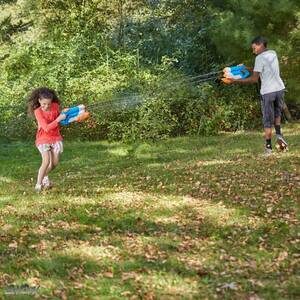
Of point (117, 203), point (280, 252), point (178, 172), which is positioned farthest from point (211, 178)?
point (280, 252)

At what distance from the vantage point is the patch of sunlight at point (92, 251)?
4953 millimetres

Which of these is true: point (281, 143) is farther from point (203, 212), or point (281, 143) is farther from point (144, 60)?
point (144, 60)

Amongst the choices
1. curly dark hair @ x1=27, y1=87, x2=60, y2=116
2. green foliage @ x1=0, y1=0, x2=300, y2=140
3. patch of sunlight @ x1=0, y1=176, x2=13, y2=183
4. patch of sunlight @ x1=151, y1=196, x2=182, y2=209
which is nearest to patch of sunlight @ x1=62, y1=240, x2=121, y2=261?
patch of sunlight @ x1=151, y1=196, x2=182, y2=209

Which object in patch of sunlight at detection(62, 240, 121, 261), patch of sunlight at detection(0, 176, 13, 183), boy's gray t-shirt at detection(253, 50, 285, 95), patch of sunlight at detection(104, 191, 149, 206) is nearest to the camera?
patch of sunlight at detection(62, 240, 121, 261)

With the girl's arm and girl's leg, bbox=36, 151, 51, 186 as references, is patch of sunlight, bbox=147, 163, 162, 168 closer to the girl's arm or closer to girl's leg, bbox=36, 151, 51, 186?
girl's leg, bbox=36, 151, 51, 186

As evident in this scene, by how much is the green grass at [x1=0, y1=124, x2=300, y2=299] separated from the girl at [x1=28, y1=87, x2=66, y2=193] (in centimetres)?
37

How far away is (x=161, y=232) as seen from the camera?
18.5ft

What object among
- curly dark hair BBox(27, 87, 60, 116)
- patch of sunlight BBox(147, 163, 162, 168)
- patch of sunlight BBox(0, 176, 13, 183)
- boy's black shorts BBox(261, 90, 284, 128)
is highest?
curly dark hair BBox(27, 87, 60, 116)

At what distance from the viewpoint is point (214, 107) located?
49.1 ft

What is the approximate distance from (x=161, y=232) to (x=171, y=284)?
1.30 meters

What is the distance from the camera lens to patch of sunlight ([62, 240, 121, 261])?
4953mm

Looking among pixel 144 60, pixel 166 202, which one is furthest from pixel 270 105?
pixel 144 60

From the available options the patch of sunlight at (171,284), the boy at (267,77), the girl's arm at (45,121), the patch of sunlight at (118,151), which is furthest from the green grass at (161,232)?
the patch of sunlight at (118,151)

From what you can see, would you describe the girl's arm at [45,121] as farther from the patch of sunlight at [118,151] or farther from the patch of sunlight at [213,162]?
the patch of sunlight at [118,151]
